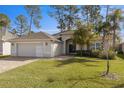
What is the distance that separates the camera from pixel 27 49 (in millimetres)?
25516

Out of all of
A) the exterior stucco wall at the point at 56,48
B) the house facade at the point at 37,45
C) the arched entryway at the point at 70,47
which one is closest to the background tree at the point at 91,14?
the arched entryway at the point at 70,47

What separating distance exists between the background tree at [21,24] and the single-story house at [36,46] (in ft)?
75.8

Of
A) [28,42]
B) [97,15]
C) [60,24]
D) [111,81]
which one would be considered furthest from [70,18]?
[111,81]

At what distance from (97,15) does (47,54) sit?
18.5 meters

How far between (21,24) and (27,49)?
2545cm

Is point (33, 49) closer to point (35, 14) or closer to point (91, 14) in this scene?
point (35, 14)

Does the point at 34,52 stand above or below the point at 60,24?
below

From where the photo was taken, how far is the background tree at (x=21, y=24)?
158ft

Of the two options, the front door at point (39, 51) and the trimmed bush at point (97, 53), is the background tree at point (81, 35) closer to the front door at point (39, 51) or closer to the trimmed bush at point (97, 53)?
the trimmed bush at point (97, 53)

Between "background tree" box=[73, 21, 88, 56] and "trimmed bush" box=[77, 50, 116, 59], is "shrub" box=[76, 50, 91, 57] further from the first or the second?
"background tree" box=[73, 21, 88, 56]

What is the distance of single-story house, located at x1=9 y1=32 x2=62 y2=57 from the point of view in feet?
79.3

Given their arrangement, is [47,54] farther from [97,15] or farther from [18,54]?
[97,15]

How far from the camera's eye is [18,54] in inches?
1016
